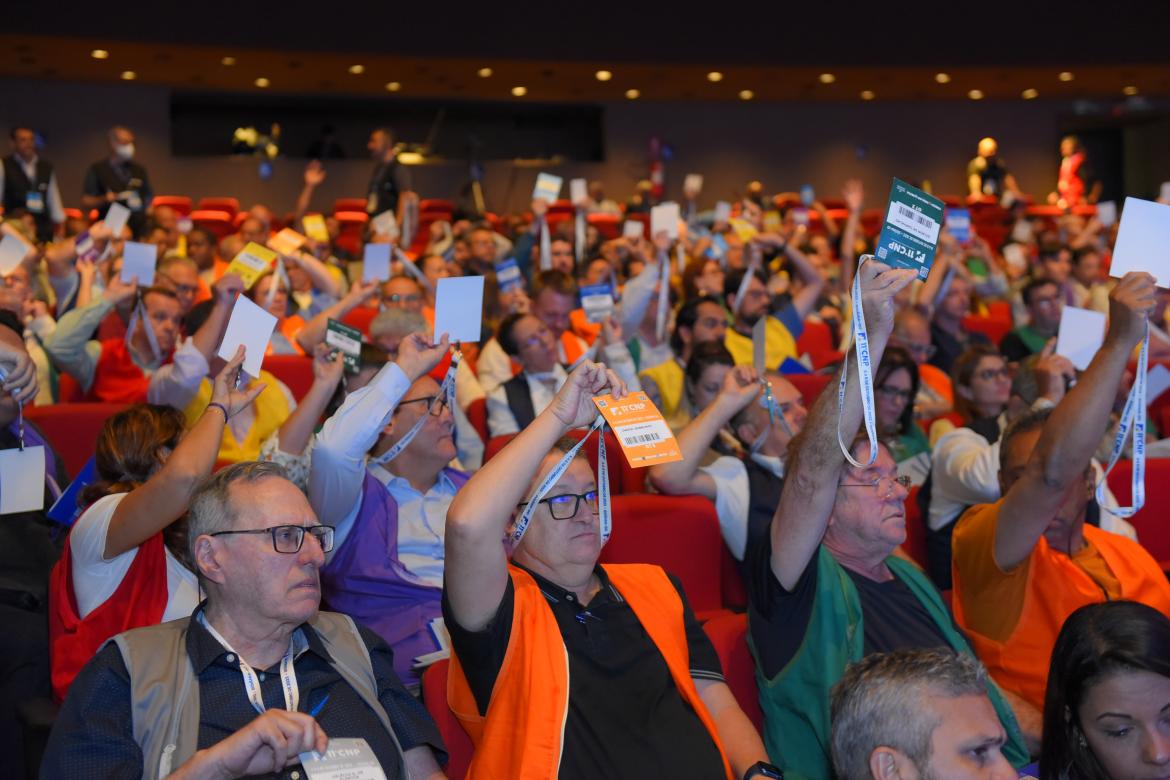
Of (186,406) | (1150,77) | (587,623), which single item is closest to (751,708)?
(587,623)

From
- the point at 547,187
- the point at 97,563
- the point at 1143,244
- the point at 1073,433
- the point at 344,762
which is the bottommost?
the point at 344,762

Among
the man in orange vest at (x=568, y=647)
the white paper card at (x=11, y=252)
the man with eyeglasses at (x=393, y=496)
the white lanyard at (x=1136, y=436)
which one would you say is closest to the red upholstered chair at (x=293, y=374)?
the white paper card at (x=11, y=252)

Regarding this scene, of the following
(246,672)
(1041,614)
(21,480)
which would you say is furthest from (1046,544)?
(21,480)

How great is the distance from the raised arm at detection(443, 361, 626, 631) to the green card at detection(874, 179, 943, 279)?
0.58m

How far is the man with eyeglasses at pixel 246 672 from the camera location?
2029 mm

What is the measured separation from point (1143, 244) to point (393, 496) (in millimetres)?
1883

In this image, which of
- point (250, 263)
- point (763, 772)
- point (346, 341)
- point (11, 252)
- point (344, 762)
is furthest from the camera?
point (11, 252)

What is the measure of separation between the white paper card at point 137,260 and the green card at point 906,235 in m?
3.36

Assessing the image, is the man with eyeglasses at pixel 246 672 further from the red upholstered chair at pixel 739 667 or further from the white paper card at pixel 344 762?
the red upholstered chair at pixel 739 667

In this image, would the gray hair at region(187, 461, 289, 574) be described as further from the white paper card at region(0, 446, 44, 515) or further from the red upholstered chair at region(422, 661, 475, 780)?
the white paper card at region(0, 446, 44, 515)

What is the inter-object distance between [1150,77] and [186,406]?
12776 millimetres

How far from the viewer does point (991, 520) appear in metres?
2.96

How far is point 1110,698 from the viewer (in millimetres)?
2246

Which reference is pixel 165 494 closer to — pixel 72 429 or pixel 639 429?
pixel 639 429
